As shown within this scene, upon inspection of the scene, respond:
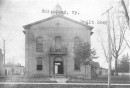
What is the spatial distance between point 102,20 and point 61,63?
47.1 feet

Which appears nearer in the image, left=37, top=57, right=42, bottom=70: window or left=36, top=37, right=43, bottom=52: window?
left=37, top=57, right=42, bottom=70: window

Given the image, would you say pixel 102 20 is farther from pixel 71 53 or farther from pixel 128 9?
pixel 71 53

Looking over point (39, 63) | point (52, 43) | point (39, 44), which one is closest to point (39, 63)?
point (39, 63)

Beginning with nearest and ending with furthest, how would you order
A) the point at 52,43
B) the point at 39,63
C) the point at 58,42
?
the point at 39,63 < the point at 52,43 < the point at 58,42

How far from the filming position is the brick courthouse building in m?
37.1

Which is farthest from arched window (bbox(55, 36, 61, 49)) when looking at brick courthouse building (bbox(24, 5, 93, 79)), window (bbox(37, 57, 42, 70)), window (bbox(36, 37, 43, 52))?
window (bbox(37, 57, 42, 70))

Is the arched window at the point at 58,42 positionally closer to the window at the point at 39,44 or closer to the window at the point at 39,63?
the window at the point at 39,44

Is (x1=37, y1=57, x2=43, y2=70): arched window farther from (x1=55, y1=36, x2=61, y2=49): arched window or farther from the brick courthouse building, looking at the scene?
(x1=55, y1=36, x2=61, y2=49): arched window

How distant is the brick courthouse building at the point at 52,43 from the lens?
37062 millimetres

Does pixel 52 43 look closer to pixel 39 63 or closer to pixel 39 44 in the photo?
pixel 39 44

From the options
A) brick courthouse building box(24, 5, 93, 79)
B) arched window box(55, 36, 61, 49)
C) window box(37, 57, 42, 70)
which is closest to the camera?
brick courthouse building box(24, 5, 93, 79)

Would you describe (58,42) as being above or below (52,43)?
above

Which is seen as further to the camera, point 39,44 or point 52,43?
point 39,44

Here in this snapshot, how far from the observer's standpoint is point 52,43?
37.5 metres
